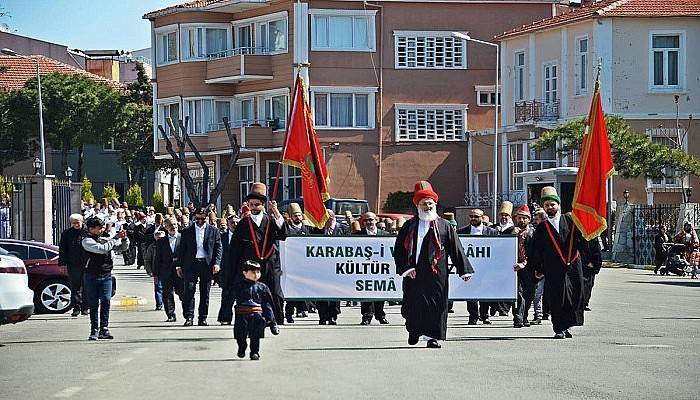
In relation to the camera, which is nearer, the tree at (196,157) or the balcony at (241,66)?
the tree at (196,157)

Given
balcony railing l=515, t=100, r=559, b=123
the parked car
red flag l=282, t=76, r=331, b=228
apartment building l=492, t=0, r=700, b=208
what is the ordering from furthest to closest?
1. balcony railing l=515, t=100, r=559, b=123
2. apartment building l=492, t=0, r=700, b=208
3. the parked car
4. red flag l=282, t=76, r=331, b=228

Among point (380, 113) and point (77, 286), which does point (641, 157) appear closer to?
point (380, 113)

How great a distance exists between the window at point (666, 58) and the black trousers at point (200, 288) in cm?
3410

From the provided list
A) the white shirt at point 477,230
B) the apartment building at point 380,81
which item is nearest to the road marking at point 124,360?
the white shirt at point 477,230

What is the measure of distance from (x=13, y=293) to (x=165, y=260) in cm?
545

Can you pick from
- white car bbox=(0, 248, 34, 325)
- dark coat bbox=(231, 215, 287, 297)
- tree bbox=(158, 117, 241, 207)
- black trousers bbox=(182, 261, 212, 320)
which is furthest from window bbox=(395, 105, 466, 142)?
white car bbox=(0, 248, 34, 325)

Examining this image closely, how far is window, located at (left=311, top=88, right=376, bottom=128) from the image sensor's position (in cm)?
6000

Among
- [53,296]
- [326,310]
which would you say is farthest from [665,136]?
[326,310]

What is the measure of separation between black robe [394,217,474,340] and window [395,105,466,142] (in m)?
44.3

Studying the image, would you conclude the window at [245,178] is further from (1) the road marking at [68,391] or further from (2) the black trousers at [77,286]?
(1) the road marking at [68,391]

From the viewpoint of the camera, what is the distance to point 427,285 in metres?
16.1

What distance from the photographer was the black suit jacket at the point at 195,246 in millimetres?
21266

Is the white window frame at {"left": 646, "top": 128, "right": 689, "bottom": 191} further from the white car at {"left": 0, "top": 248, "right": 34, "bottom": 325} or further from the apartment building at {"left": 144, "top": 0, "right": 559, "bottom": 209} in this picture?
the white car at {"left": 0, "top": 248, "right": 34, "bottom": 325}

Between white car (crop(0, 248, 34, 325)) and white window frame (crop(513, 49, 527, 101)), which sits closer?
white car (crop(0, 248, 34, 325))
